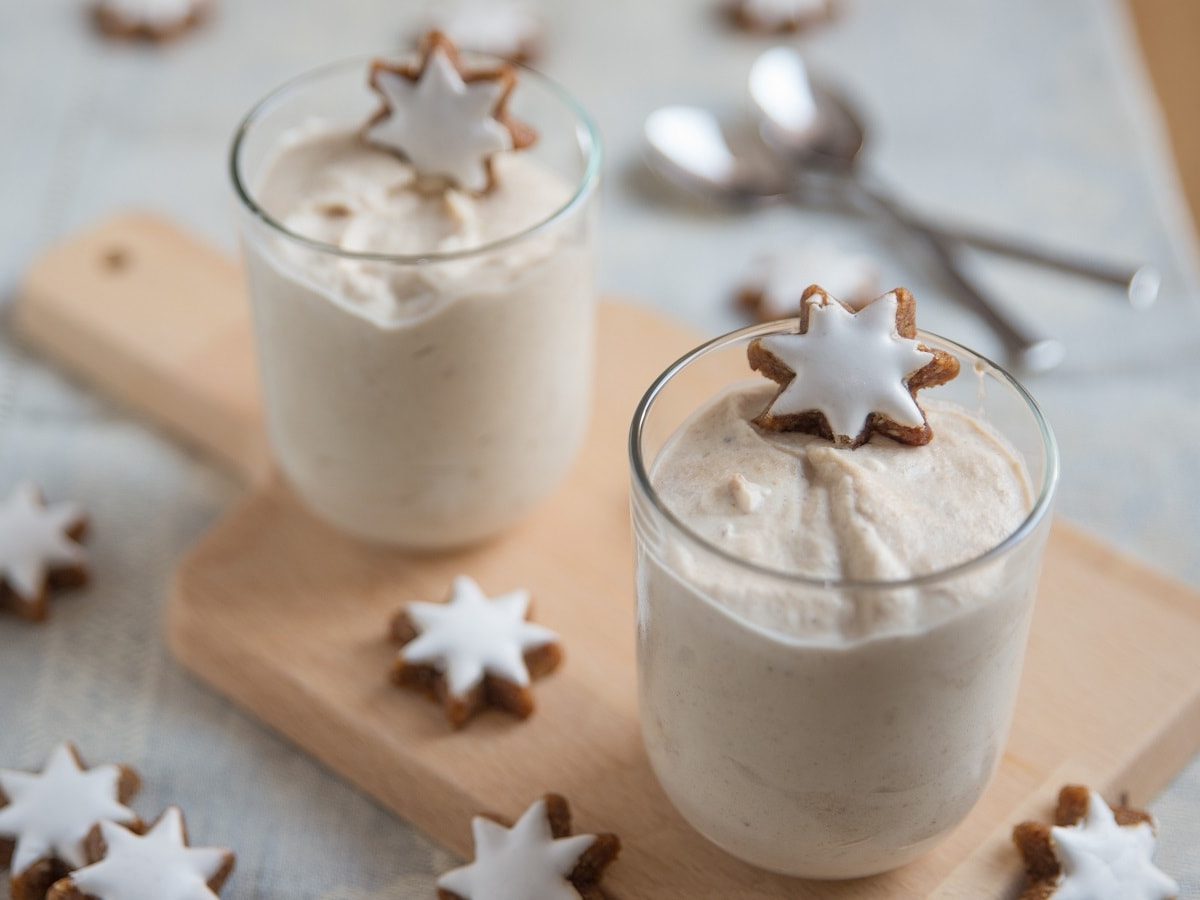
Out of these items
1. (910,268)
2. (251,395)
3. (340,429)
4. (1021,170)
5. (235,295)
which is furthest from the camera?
(1021,170)

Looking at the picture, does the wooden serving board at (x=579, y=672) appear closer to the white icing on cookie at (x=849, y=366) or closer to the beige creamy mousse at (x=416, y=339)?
the beige creamy mousse at (x=416, y=339)

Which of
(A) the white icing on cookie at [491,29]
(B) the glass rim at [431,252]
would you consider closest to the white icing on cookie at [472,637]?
(B) the glass rim at [431,252]

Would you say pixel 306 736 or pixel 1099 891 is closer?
pixel 1099 891

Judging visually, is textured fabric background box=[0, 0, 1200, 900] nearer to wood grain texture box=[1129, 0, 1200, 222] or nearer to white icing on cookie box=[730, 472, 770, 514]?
A: wood grain texture box=[1129, 0, 1200, 222]

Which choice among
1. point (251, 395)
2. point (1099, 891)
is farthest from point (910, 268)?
point (1099, 891)

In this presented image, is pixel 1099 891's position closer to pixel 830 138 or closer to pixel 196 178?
pixel 830 138

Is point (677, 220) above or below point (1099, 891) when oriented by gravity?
below

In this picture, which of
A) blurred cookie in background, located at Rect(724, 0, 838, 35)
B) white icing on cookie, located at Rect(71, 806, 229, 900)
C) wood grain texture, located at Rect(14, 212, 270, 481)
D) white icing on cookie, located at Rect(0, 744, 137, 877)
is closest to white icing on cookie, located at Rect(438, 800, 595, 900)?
white icing on cookie, located at Rect(71, 806, 229, 900)
